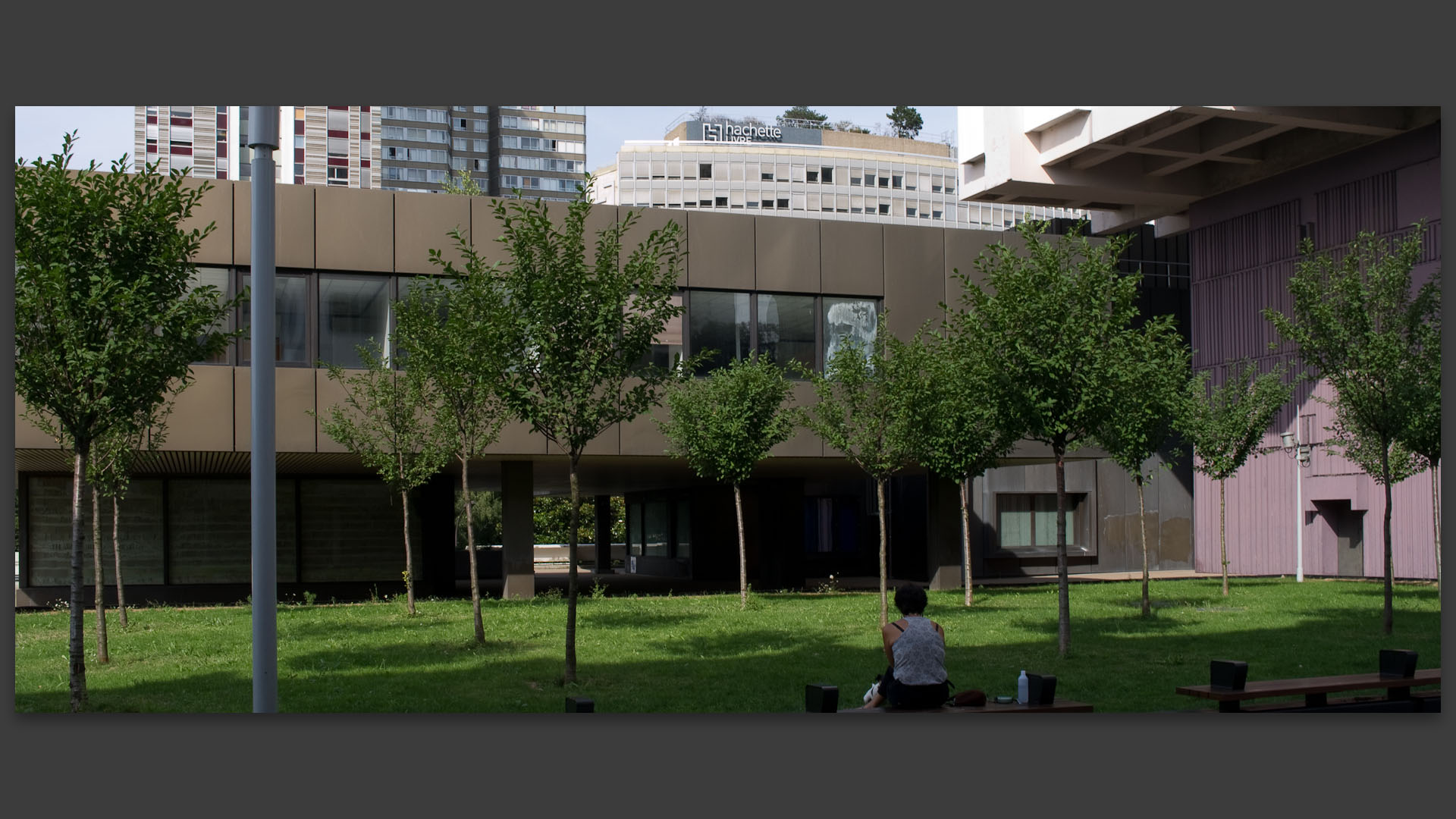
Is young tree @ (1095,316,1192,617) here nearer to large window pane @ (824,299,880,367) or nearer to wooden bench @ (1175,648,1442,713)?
wooden bench @ (1175,648,1442,713)

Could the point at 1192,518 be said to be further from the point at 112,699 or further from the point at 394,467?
the point at 112,699

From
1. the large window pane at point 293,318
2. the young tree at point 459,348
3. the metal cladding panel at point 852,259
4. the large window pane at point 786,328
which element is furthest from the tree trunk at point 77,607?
the metal cladding panel at point 852,259

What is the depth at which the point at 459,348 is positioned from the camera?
18.0m

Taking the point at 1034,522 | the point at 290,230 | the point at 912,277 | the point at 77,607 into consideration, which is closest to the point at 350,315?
the point at 290,230

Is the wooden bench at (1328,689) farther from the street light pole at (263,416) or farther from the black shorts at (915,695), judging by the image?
the street light pole at (263,416)

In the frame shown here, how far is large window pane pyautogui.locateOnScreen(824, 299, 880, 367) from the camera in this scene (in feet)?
91.9

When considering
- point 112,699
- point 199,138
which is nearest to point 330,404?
point 112,699

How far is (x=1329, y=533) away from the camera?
118ft

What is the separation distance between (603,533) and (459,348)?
36.9m

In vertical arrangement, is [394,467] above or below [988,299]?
below

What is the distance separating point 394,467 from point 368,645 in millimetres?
4573

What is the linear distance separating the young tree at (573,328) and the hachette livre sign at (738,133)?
334 ft

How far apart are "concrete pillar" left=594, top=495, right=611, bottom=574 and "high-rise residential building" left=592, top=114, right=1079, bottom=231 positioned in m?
57.1

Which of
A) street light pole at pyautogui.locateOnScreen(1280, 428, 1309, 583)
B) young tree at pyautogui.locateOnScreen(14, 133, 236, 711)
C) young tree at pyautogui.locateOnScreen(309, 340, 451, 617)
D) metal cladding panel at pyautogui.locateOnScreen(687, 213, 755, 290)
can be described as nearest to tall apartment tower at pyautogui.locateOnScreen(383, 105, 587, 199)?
street light pole at pyautogui.locateOnScreen(1280, 428, 1309, 583)
